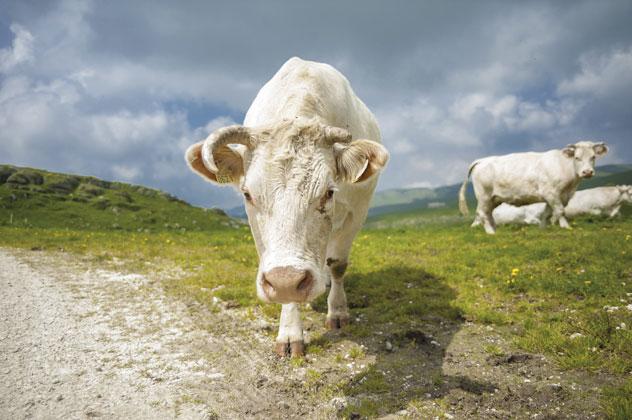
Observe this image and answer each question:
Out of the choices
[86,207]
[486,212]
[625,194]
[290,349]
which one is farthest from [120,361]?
[86,207]

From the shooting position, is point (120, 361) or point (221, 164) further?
point (120, 361)

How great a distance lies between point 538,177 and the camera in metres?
17.0

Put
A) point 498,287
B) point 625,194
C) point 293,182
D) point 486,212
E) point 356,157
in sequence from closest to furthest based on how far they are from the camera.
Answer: point 293,182, point 356,157, point 498,287, point 486,212, point 625,194

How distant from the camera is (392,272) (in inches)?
357

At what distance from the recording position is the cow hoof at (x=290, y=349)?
16.1ft

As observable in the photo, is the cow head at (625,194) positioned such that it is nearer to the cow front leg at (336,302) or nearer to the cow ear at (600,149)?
the cow ear at (600,149)

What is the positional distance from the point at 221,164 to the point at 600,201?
3087cm

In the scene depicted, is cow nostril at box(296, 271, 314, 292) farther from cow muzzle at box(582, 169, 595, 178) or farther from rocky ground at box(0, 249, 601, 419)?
cow muzzle at box(582, 169, 595, 178)

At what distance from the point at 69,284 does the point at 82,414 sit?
5808 mm

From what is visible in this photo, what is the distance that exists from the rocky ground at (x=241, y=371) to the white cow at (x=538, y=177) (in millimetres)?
12630

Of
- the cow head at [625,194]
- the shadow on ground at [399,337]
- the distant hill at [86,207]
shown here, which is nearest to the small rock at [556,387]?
the shadow on ground at [399,337]

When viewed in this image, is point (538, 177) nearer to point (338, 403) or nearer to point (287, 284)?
point (338, 403)

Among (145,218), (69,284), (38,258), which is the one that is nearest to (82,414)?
(69,284)

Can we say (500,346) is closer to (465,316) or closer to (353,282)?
(465,316)
